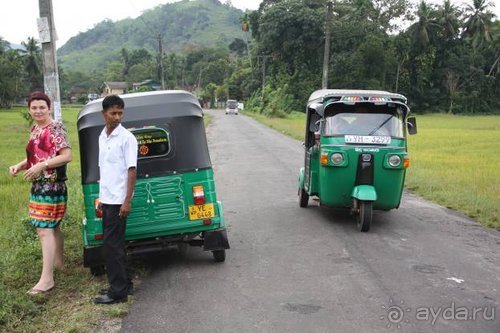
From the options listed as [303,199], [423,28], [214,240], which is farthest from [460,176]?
[423,28]

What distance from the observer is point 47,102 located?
555 cm

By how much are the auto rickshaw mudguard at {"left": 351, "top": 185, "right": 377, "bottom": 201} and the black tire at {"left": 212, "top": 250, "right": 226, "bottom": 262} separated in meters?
2.48

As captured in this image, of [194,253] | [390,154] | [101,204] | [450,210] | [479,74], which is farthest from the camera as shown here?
[479,74]

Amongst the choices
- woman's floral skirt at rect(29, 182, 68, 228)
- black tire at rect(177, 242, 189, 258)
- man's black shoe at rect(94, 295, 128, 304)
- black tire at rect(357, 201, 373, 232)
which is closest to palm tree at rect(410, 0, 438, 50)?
black tire at rect(357, 201, 373, 232)

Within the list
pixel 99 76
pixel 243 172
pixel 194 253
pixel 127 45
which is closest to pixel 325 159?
pixel 194 253

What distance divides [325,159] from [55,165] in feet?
14.0

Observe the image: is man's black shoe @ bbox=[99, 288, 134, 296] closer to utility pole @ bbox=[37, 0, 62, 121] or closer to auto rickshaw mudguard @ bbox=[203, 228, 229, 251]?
auto rickshaw mudguard @ bbox=[203, 228, 229, 251]

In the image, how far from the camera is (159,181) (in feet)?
19.7

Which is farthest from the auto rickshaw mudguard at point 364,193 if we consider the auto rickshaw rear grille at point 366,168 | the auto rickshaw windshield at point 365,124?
the auto rickshaw windshield at point 365,124

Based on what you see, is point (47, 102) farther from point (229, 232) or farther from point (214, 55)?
point (214, 55)

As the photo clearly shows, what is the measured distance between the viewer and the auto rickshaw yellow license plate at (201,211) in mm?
6086

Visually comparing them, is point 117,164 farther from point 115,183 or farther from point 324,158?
point 324,158

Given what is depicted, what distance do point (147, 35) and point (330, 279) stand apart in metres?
150

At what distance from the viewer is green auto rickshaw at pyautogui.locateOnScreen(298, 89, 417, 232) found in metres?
8.15
